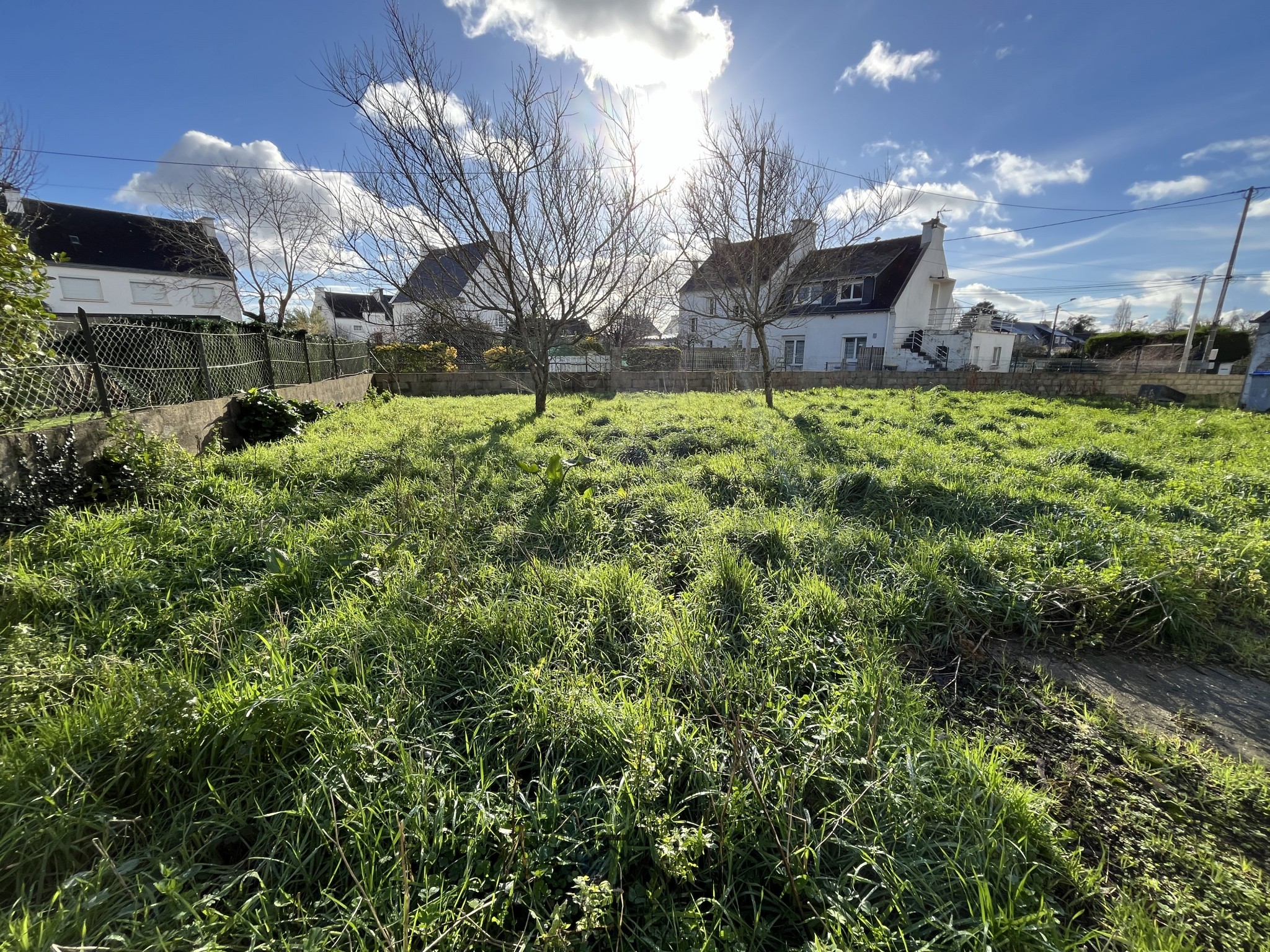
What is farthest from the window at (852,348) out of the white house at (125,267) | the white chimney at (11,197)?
the white house at (125,267)

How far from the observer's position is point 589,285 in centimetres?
923

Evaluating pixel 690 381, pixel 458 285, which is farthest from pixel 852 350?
pixel 458 285

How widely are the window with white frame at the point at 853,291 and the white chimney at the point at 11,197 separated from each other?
25452 millimetres

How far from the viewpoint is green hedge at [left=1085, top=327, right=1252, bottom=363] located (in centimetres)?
2278

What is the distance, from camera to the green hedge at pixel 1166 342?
22781mm

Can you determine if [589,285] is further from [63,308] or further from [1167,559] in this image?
[63,308]

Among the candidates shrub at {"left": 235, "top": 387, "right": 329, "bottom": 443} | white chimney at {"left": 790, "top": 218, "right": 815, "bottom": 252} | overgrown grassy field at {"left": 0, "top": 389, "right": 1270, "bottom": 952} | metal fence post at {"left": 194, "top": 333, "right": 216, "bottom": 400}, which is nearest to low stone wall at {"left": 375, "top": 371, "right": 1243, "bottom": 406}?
white chimney at {"left": 790, "top": 218, "right": 815, "bottom": 252}

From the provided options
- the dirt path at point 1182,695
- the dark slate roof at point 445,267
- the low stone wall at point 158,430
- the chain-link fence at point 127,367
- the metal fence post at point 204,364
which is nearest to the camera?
the dirt path at point 1182,695

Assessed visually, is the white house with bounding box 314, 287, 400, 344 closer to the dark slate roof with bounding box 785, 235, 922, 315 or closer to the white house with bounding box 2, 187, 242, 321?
the white house with bounding box 2, 187, 242, 321

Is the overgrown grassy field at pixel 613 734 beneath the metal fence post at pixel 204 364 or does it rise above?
beneath

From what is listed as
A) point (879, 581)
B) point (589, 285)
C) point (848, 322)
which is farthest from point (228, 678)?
point (848, 322)

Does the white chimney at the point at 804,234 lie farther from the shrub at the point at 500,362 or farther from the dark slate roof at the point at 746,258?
the shrub at the point at 500,362

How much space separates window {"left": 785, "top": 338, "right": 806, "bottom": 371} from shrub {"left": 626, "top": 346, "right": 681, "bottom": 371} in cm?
730

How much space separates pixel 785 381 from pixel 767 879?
49.7 ft
